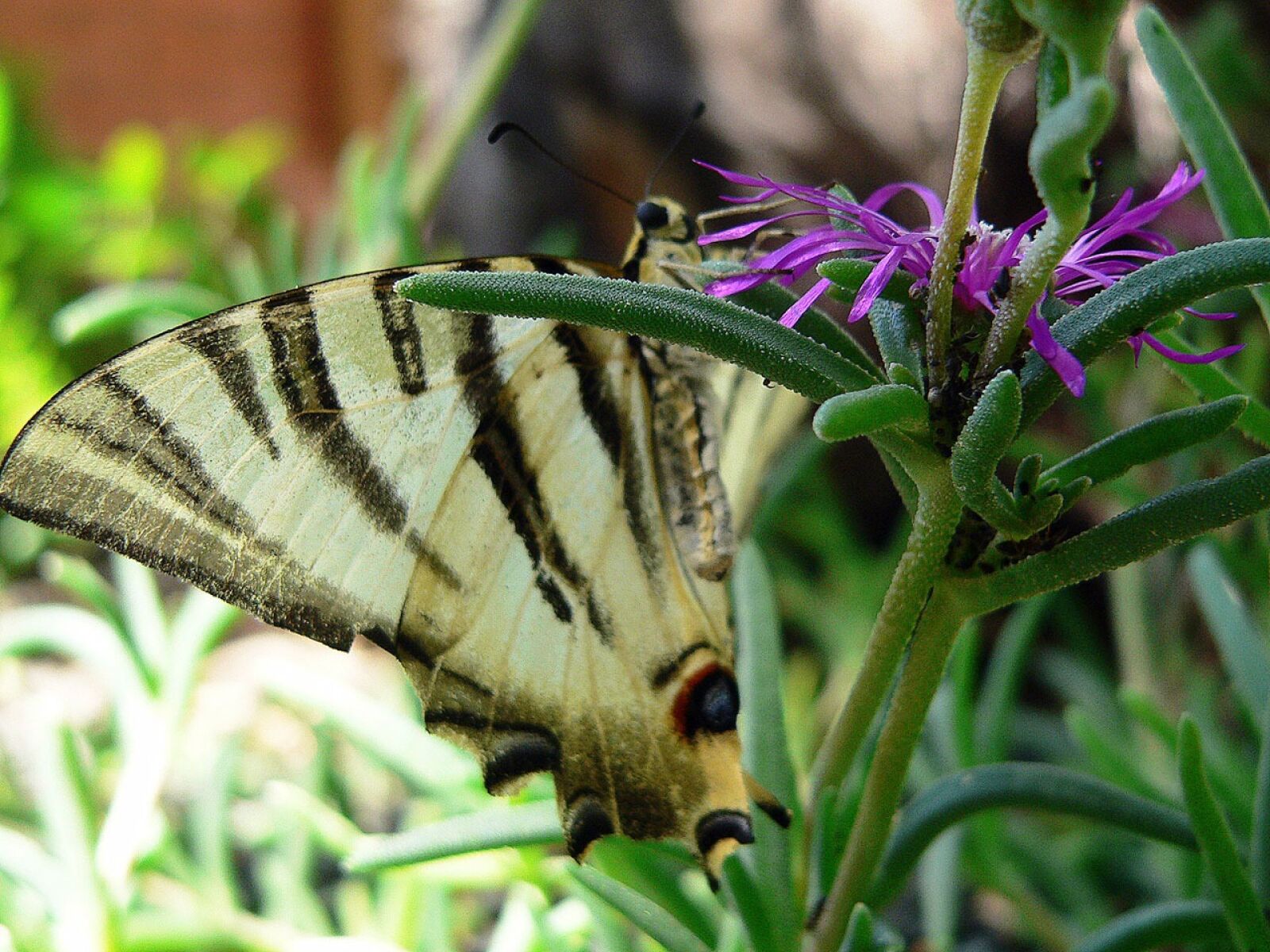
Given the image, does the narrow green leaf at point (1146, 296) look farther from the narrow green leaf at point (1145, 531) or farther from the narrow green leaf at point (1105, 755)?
the narrow green leaf at point (1105, 755)

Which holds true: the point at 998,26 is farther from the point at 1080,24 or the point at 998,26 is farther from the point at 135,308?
the point at 135,308

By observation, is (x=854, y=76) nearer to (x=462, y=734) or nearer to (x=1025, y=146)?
(x=1025, y=146)

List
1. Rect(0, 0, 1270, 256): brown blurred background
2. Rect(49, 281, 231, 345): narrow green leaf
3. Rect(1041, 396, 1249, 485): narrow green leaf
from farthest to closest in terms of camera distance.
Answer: Rect(0, 0, 1270, 256): brown blurred background, Rect(49, 281, 231, 345): narrow green leaf, Rect(1041, 396, 1249, 485): narrow green leaf

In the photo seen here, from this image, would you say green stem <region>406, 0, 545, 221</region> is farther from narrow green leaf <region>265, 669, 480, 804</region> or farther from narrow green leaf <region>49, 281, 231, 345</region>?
narrow green leaf <region>265, 669, 480, 804</region>

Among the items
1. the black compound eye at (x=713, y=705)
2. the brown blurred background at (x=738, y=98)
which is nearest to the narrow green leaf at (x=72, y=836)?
the black compound eye at (x=713, y=705)

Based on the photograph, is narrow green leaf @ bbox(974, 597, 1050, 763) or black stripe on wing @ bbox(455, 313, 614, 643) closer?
black stripe on wing @ bbox(455, 313, 614, 643)

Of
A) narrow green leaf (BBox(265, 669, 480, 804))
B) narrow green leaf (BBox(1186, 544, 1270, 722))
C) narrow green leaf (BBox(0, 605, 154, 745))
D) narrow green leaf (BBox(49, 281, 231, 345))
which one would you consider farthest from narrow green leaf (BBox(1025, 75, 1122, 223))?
narrow green leaf (BBox(49, 281, 231, 345))

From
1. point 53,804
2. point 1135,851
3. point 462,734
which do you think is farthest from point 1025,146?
point 53,804
